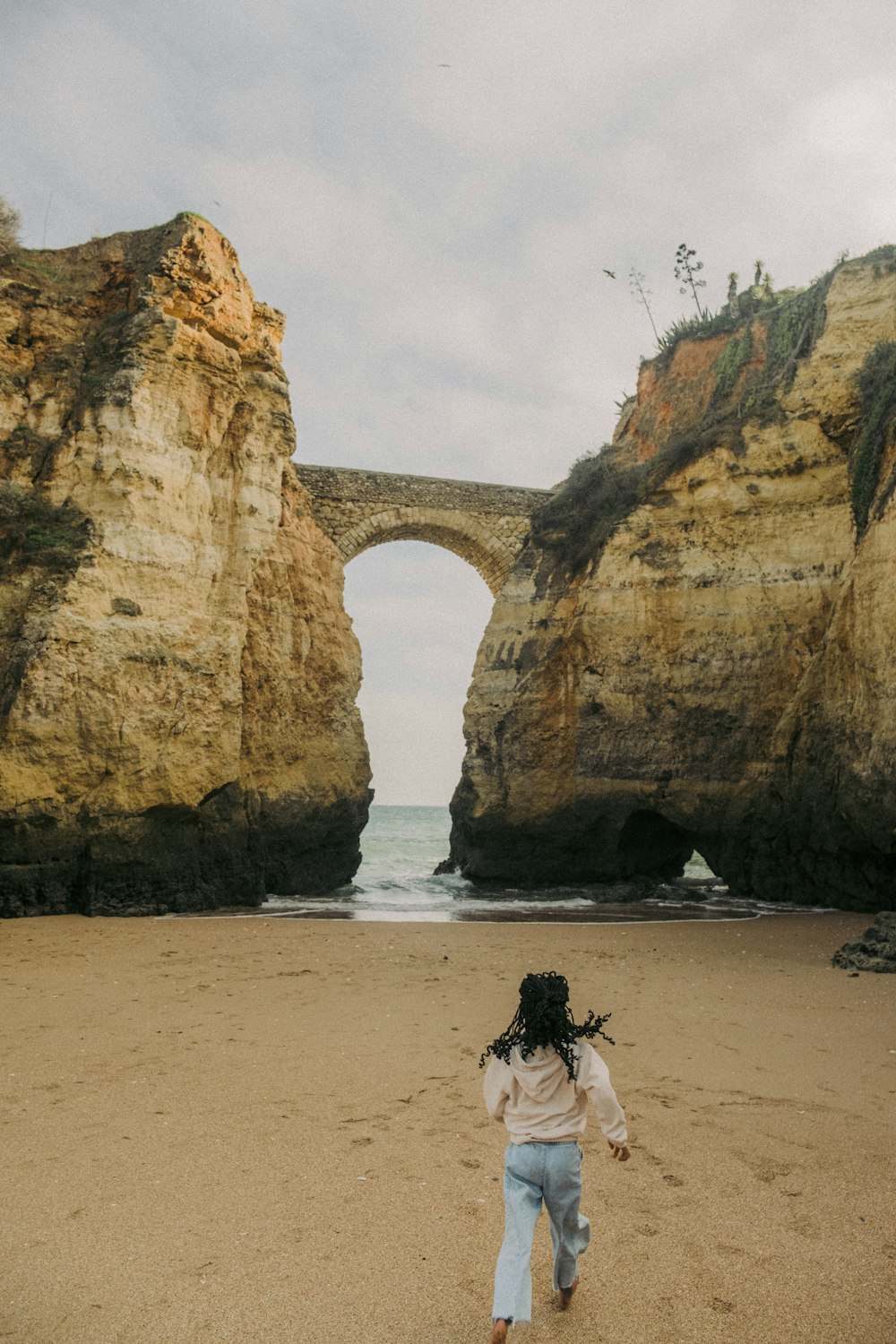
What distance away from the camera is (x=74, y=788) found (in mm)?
10977

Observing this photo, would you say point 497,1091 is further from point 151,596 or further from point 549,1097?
point 151,596

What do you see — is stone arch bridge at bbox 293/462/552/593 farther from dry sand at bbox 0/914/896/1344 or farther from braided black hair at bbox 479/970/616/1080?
braided black hair at bbox 479/970/616/1080

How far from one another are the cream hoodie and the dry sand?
48 cm

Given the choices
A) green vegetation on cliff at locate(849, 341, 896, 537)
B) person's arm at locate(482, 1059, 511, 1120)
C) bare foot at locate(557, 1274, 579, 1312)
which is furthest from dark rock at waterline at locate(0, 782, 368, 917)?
green vegetation on cliff at locate(849, 341, 896, 537)

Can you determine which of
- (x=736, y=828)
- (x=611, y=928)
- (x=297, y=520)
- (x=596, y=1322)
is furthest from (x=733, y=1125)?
(x=297, y=520)

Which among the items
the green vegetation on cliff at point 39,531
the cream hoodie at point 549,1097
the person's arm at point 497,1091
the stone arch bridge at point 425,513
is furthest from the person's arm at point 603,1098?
the stone arch bridge at point 425,513

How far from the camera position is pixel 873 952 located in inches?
303

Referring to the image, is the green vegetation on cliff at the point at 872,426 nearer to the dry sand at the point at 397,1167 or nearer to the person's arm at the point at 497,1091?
the dry sand at the point at 397,1167

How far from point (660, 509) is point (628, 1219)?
44.8 feet

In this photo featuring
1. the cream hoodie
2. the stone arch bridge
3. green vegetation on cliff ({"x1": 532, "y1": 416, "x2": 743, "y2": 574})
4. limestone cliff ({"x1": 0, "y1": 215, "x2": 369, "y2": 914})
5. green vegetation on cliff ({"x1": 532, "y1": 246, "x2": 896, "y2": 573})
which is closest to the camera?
the cream hoodie

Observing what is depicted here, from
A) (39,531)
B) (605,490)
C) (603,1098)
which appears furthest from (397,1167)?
(605,490)

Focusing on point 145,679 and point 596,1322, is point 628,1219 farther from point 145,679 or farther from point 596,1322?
point 145,679

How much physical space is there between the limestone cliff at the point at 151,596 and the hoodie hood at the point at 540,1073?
921 cm

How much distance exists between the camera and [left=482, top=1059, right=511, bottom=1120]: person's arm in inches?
109
